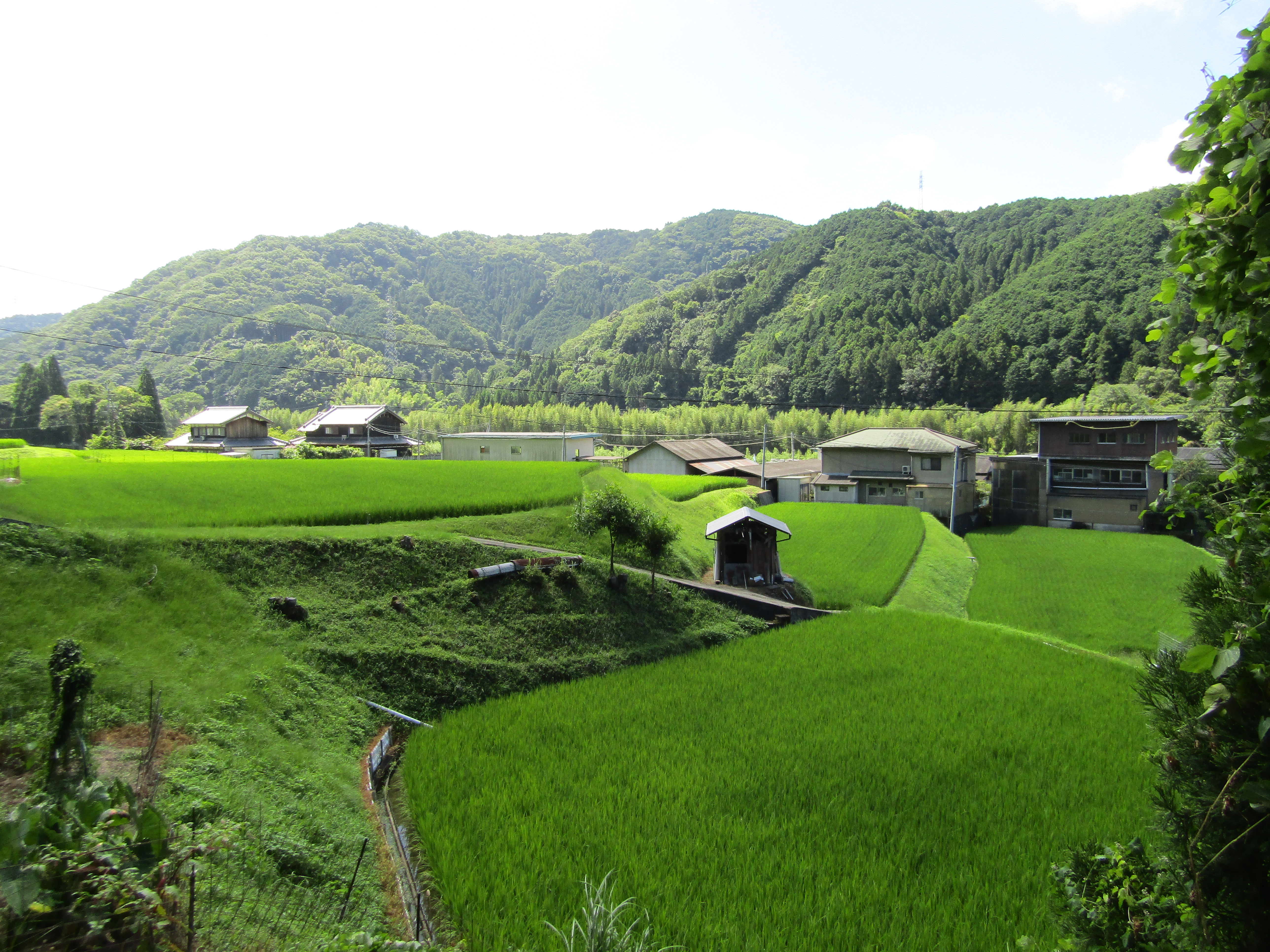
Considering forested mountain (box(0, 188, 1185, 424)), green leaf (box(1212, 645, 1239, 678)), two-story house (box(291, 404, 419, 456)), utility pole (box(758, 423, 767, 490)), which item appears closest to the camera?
green leaf (box(1212, 645, 1239, 678))

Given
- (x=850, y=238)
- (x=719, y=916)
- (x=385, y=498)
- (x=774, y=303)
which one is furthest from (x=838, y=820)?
(x=850, y=238)

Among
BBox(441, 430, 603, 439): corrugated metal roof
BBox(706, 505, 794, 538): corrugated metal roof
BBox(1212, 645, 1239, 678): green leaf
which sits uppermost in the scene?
BBox(1212, 645, 1239, 678): green leaf

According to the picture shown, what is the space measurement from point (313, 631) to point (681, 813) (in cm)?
790

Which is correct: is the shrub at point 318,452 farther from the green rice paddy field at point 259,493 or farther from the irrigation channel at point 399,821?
the irrigation channel at point 399,821

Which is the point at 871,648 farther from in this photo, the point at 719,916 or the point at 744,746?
the point at 719,916

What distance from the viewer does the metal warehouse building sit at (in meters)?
43.9

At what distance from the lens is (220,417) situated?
53.5 metres

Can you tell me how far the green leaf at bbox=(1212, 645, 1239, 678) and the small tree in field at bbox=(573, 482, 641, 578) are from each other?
16388 millimetres

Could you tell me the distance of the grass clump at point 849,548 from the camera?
72.7 ft

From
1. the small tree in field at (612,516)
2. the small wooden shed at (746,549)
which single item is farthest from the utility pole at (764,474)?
the small tree in field at (612,516)

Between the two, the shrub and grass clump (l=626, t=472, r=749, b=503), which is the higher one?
the shrub

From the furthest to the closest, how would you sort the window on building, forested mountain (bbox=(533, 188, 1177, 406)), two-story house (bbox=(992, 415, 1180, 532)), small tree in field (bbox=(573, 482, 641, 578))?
forested mountain (bbox=(533, 188, 1177, 406)), the window on building, two-story house (bbox=(992, 415, 1180, 532)), small tree in field (bbox=(573, 482, 641, 578))

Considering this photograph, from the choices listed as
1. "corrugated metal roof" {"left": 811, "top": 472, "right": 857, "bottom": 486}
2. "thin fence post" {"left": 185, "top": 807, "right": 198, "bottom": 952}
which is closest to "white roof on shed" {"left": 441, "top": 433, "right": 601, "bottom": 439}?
"corrugated metal roof" {"left": 811, "top": 472, "right": 857, "bottom": 486}

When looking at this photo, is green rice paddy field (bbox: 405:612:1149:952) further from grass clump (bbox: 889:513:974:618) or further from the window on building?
the window on building
